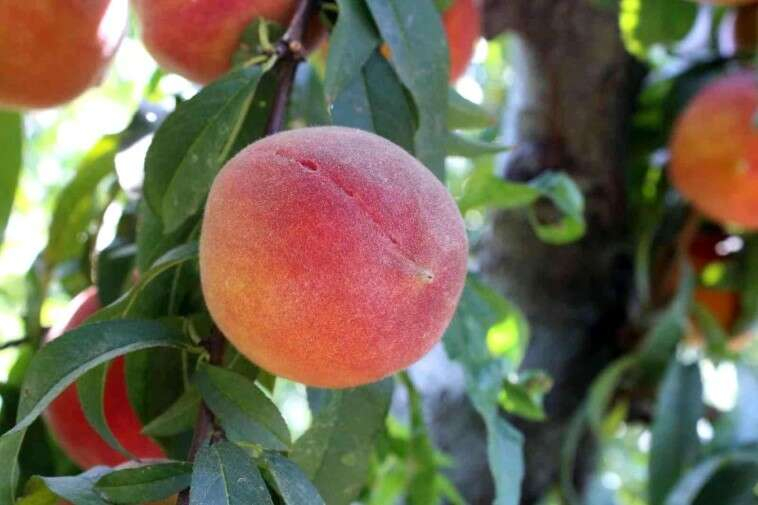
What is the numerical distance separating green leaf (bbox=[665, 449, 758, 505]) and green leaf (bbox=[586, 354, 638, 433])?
0.46 ft

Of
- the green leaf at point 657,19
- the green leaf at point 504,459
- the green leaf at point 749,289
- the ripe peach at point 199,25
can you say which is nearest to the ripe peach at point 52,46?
the ripe peach at point 199,25

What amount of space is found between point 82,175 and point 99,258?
Result: 158mm

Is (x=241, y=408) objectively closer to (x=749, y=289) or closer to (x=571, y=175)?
(x=571, y=175)

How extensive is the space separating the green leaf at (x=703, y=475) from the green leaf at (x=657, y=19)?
17.8 inches

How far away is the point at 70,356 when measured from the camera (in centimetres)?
46

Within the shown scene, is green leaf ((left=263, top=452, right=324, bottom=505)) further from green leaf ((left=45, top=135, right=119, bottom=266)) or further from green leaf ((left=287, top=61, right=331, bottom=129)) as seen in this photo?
green leaf ((left=45, top=135, right=119, bottom=266))

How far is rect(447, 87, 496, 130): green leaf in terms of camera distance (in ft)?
2.22

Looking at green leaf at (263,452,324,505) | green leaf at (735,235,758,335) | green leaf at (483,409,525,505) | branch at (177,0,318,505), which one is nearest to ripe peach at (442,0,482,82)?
branch at (177,0,318,505)

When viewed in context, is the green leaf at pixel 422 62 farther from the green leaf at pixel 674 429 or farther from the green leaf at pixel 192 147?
the green leaf at pixel 674 429

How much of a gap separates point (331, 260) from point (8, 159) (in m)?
0.45

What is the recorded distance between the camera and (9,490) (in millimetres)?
469

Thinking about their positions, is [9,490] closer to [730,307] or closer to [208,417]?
[208,417]

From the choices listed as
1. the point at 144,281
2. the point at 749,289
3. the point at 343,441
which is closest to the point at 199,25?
the point at 144,281

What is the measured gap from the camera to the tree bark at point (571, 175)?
1149mm
